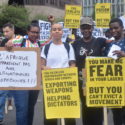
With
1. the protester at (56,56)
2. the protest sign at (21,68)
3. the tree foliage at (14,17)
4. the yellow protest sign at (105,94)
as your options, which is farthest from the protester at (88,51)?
the tree foliage at (14,17)

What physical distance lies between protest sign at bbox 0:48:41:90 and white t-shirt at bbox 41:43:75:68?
164 millimetres

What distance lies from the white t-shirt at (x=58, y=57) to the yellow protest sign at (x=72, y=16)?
25.7 ft

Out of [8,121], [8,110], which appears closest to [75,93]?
[8,121]

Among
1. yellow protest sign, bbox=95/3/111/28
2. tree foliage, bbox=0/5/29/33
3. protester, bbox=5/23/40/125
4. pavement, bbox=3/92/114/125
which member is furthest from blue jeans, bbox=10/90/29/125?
tree foliage, bbox=0/5/29/33

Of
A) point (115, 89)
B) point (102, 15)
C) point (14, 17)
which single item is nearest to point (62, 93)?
point (115, 89)

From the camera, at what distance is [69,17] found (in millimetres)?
Result: 14266

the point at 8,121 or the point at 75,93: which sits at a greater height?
the point at 75,93

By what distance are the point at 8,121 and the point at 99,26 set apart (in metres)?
6.52

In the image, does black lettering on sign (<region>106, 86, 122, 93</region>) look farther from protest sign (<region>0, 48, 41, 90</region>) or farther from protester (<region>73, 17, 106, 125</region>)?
protest sign (<region>0, 48, 41, 90</region>)

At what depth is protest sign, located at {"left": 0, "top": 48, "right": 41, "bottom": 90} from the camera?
6230 millimetres

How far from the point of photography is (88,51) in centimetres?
618

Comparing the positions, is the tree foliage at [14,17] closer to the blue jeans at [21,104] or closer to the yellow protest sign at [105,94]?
the blue jeans at [21,104]

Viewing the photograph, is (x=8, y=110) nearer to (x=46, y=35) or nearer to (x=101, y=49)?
(x=101, y=49)

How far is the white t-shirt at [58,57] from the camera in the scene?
6184 millimetres
